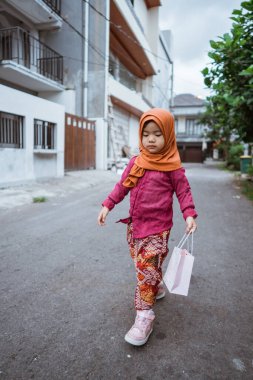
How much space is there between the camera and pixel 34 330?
79.4 inches

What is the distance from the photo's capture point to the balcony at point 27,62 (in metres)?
11.2

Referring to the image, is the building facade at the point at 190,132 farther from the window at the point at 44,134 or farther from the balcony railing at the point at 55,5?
the window at the point at 44,134

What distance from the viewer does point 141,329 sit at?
1.91 metres

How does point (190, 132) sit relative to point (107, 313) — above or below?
above

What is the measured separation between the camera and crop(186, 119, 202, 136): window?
38250 mm

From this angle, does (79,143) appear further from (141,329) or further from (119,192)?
(141,329)

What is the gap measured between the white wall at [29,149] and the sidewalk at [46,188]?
0.33 metres

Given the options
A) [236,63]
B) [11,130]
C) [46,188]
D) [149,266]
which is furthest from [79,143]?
[149,266]

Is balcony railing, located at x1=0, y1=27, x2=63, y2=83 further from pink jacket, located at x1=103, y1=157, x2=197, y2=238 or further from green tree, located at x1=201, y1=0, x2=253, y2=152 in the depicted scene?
pink jacket, located at x1=103, y1=157, x2=197, y2=238

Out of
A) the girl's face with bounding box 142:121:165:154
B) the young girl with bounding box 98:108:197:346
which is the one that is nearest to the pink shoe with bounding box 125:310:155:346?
the young girl with bounding box 98:108:197:346

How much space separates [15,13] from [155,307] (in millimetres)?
13214

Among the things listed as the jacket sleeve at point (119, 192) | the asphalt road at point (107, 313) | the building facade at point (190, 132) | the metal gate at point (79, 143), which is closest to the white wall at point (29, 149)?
the metal gate at point (79, 143)

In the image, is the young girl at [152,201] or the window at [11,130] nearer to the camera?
the young girl at [152,201]

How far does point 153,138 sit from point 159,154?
126 millimetres
